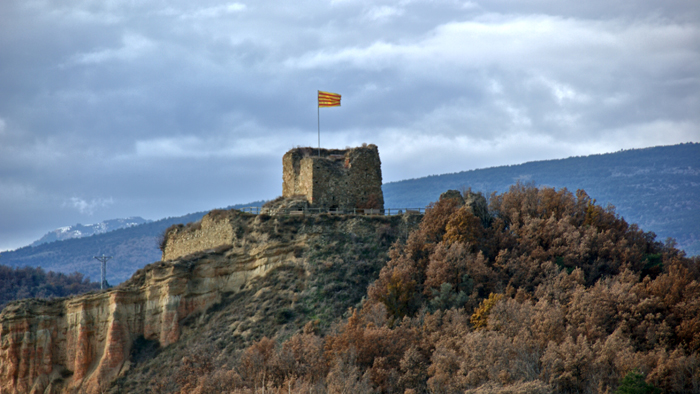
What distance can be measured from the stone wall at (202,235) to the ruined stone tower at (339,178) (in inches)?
235

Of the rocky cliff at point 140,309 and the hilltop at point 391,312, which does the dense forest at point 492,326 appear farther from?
the rocky cliff at point 140,309

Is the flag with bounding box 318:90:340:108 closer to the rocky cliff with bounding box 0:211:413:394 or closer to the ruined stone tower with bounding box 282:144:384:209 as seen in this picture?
the ruined stone tower with bounding box 282:144:384:209

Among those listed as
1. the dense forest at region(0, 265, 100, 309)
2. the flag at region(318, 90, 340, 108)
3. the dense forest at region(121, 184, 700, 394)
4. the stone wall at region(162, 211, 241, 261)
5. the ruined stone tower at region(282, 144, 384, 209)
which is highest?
the flag at region(318, 90, 340, 108)

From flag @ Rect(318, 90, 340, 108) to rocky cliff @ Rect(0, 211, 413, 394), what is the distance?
31.9ft

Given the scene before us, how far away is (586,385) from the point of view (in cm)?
4034

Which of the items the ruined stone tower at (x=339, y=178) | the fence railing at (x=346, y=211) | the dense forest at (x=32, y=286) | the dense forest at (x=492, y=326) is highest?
the ruined stone tower at (x=339, y=178)

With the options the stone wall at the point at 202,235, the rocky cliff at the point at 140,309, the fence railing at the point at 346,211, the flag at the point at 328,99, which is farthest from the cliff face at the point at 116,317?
the flag at the point at 328,99

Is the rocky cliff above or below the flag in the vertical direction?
below

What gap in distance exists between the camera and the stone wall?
56.0 metres

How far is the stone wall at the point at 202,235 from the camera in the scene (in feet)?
184

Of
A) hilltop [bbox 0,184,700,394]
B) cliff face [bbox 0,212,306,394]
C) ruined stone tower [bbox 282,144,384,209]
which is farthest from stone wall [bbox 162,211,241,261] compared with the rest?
ruined stone tower [bbox 282,144,384,209]

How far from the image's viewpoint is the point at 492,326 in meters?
45.2

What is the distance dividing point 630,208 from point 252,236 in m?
144

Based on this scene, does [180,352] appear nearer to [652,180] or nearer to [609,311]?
[609,311]
